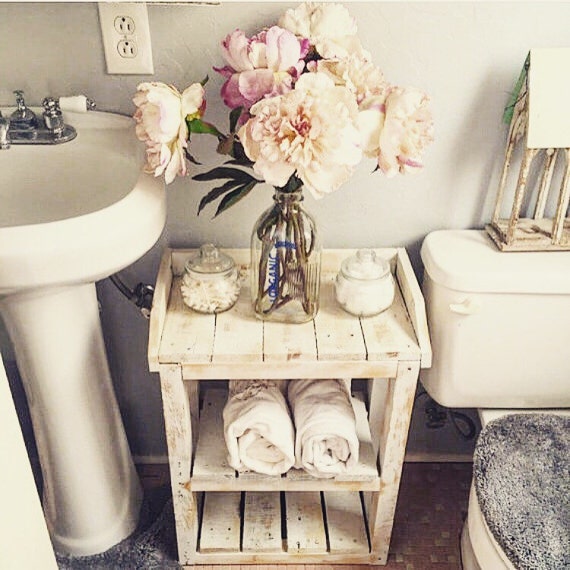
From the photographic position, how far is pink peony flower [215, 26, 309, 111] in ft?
2.95

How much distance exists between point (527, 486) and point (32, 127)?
0.99m

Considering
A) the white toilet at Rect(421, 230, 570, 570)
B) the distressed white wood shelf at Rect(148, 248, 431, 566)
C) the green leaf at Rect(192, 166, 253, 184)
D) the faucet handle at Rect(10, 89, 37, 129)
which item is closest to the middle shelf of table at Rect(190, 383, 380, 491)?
the distressed white wood shelf at Rect(148, 248, 431, 566)

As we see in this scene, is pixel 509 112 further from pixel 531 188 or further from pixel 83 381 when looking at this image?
pixel 83 381

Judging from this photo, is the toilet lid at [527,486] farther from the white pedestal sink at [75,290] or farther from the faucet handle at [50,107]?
the faucet handle at [50,107]

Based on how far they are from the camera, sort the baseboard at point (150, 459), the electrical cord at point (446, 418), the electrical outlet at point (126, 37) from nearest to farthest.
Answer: the electrical outlet at point (126, 37), the electrical cord at point (446, 418), the baseboard at point (150, 459)

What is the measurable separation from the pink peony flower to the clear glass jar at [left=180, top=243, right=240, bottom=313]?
0.30 metres

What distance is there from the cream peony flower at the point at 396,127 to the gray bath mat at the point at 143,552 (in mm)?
928

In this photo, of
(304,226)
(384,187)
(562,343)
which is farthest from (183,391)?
(562,343)

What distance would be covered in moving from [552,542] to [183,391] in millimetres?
611

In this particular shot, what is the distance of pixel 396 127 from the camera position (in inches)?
35.4

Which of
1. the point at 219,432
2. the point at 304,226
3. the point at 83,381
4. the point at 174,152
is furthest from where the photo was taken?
the point at 219,432

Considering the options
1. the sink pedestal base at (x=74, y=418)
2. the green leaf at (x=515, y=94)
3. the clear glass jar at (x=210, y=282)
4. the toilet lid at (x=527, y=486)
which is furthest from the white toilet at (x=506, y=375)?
the sink pedestal base at (x=74, y=418)

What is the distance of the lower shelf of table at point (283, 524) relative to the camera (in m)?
1.36

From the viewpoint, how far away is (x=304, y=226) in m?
1.07
